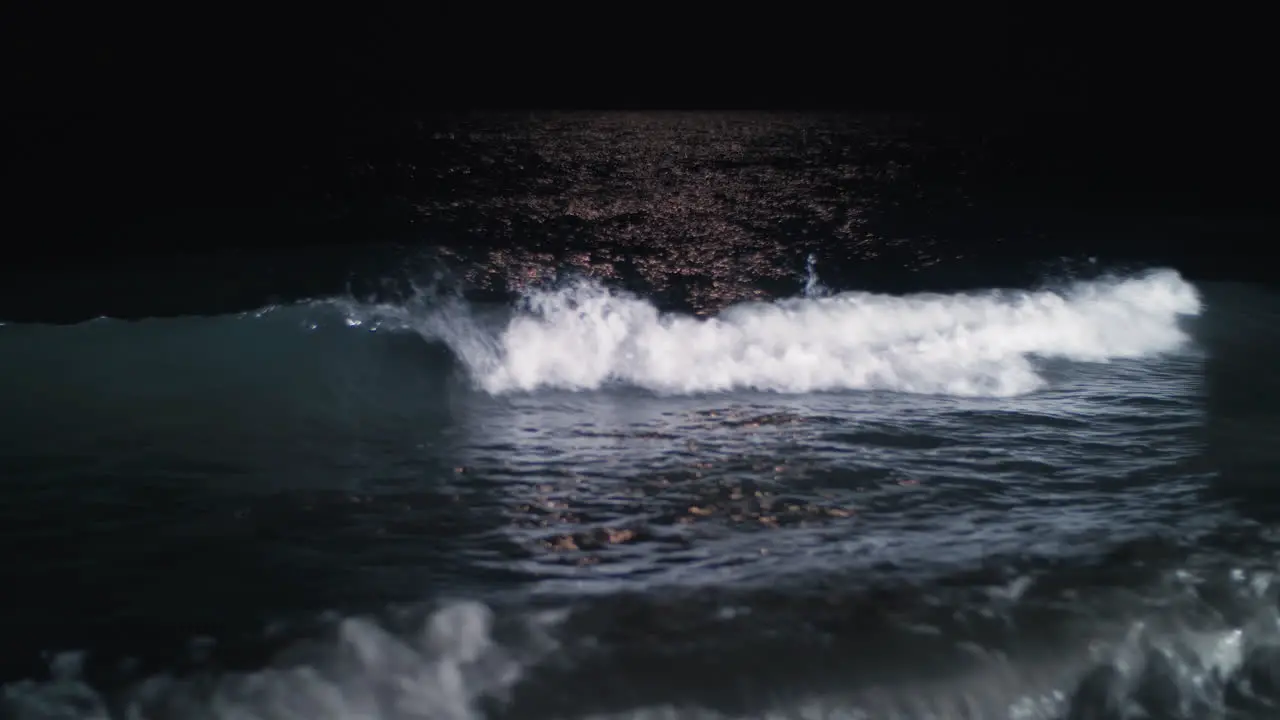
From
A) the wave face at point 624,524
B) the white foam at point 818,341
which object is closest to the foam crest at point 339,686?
the wave face at point 624,524

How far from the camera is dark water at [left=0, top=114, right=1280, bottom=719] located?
536 cm

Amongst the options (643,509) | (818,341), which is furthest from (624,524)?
(818,341)

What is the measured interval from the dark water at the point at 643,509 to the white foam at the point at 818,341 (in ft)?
0.21

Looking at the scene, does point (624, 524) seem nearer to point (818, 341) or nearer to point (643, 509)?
point (643, 509)

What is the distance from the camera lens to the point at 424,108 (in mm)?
97062

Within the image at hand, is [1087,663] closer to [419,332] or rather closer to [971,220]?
[419,332]

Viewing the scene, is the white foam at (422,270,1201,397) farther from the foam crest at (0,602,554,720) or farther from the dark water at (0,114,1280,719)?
the foam crest at (0,602,554,720)

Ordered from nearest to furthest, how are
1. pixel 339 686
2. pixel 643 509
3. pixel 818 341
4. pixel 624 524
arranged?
1. pixel 339 686
2. pixel 624 524
3. pixel 643 509
4. pixel 818 341

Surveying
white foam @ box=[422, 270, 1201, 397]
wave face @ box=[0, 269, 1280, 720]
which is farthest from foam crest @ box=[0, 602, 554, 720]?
white foam @ box=[422, 270, 1201, 397]

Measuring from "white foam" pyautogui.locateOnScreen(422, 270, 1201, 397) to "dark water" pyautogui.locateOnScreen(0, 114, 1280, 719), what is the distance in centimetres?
6

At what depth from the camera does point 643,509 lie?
748cm

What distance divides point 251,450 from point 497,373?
3307 mm

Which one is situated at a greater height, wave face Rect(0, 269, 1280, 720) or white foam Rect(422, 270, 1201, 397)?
white foam Rect(422, 270, 1201, 397)

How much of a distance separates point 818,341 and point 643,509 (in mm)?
6041
